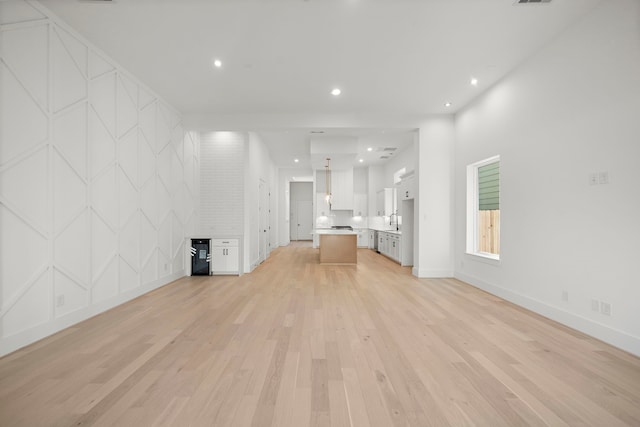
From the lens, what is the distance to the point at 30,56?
2791mm

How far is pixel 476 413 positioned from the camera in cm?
174

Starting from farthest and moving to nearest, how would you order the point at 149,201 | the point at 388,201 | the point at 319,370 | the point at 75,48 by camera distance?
the point at 388,201 → the point at 149,201 → the point at 75,48 → the point at 319,370

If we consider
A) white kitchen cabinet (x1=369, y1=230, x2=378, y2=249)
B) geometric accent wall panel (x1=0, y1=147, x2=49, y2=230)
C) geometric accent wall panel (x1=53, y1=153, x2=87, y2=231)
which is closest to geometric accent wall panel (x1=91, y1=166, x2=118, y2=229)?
geometric accent wall panel (x1=53, y1=153, x2=87, y2=231)

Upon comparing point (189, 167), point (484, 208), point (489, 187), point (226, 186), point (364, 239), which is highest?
point (189, 167)

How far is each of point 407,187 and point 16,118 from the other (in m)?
6.98

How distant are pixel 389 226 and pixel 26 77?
9691mm

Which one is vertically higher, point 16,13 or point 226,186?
point 16,13

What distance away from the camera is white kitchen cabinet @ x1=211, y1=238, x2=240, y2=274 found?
20.2ft

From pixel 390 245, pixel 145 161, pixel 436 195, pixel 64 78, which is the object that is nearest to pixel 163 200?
pixel 145 161

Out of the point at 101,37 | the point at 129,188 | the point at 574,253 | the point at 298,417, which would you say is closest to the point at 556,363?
the point at 574,253

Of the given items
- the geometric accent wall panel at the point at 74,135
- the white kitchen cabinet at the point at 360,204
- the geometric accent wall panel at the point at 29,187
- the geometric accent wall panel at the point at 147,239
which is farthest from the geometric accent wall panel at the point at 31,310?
the white kitchen cabinet at the point at 360,204

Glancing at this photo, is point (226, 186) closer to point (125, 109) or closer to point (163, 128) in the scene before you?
point (163, 128)

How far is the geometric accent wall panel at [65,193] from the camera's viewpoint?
3039mm

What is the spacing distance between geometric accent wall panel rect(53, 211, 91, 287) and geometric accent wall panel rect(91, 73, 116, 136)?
4.20 ft
